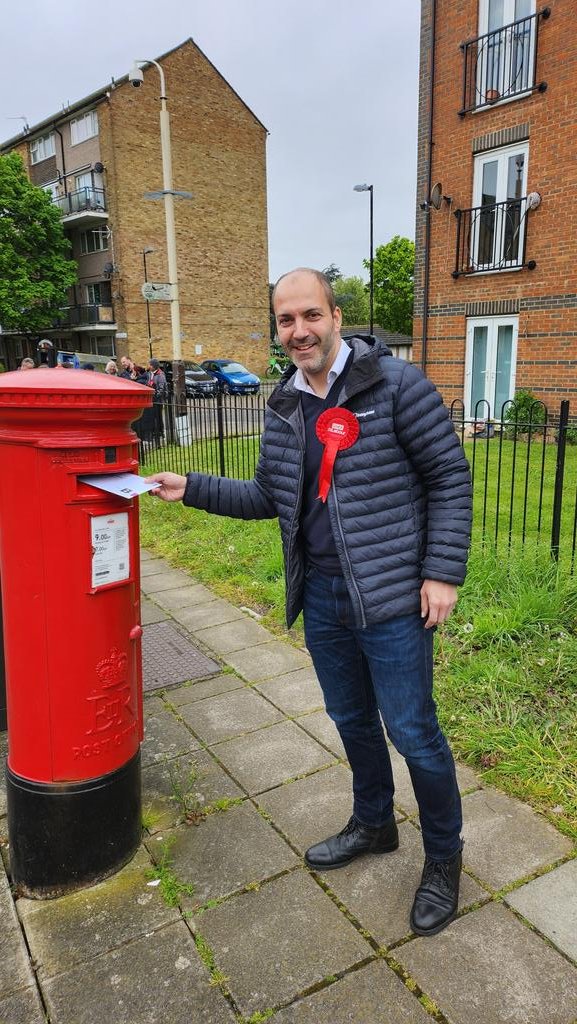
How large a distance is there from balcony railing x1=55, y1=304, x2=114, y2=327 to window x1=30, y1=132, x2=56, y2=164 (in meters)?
8.39

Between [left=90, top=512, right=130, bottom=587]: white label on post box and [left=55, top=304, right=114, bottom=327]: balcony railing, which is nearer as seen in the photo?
[left=90, top=512, right=130, bottom=587]: white label on post box

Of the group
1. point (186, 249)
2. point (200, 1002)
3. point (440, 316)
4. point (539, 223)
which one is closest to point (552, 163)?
point (539, 223)

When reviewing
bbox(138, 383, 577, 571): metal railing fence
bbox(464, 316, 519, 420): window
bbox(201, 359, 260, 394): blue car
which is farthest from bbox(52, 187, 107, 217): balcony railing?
bbox(138, 383, 577, 571): metal railing fence

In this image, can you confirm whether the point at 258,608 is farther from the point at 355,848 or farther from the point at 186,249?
the point at 186,249

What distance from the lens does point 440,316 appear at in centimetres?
1430

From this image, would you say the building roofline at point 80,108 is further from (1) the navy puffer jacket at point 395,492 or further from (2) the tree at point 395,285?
(1) the navy puffer jacket at point 395,492

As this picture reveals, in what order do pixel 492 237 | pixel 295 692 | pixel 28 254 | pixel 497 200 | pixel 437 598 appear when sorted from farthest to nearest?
pixel 28 254
pixel 492 237
pixel 497 200
pixel 295 692
pixel 437 598

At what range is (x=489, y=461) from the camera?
10.1 m

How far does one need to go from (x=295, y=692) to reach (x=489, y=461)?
7.11 meters

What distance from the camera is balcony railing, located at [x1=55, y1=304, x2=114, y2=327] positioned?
34.4 metres

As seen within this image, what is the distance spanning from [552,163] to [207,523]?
371 inches

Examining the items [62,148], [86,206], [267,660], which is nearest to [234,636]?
[267,660]

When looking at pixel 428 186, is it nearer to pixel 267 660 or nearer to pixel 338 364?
pixel 267 660

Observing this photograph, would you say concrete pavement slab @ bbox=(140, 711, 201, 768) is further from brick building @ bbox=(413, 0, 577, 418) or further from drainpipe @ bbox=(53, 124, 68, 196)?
drainpipe @ bbox=(53, 124, 68, 196)
